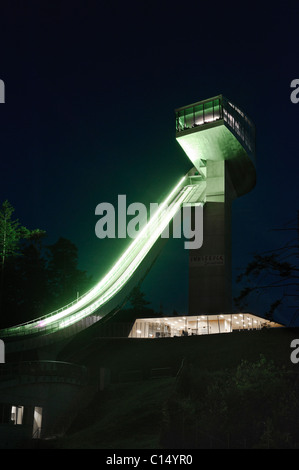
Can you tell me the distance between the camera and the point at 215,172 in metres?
54.6

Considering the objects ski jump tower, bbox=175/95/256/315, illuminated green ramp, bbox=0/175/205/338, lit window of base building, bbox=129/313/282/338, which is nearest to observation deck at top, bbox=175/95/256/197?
ski jump tower, bbox=175/95/256/315

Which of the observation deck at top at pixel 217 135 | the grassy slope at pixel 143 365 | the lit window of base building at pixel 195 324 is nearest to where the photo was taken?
the grassy slope at pixel 143 365

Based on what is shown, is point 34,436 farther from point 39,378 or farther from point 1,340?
point 1,340

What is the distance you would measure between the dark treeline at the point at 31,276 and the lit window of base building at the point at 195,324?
9637 mm

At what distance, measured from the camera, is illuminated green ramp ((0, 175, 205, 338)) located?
35188 millimetres

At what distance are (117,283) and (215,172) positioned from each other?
18.1 metres

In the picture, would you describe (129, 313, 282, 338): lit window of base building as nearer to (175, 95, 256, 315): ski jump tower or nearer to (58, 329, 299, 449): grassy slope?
(175, 95, 256, 315): ski jump tower

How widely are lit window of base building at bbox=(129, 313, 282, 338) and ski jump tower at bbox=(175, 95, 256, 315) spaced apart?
3069 mm

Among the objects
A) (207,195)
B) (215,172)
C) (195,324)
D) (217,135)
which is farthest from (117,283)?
(217,135)

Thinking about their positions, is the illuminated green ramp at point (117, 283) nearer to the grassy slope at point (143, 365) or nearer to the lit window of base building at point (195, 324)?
the grassy slope at point (143, 365)

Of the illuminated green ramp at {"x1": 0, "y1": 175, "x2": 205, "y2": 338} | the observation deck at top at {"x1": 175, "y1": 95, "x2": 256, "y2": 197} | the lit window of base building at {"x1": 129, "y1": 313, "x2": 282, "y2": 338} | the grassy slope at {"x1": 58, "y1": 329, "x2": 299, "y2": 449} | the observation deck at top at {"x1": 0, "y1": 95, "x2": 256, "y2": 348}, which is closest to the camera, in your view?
the grassy slope at {"x1": 58, "y1": 329, "x2": 299, "y2": 449}

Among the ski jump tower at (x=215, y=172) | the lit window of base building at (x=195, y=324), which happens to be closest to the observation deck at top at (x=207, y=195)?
the ski jump tower at (x=215, y=172)

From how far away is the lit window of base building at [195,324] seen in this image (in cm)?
4466
